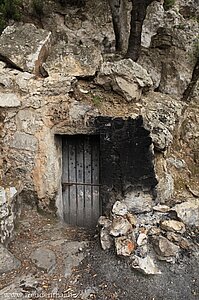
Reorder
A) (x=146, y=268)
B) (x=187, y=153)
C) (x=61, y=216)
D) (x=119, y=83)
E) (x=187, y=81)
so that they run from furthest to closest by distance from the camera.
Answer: (x=187, y=81) → (x=187, y=153) → (x=61, y=216) → (x=119, y=83) → (x=146, y=268)

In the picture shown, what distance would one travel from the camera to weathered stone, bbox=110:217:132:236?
4562mm

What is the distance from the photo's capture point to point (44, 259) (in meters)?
4.73

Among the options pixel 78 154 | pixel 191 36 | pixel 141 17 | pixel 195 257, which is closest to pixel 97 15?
pixel 141 17

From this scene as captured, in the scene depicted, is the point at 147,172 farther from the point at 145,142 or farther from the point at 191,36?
the point at 191,36

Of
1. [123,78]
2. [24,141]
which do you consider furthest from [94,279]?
[123,78]

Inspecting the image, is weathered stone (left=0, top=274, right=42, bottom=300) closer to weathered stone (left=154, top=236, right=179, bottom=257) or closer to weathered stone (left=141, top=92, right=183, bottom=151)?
weathered stone (left=154, top=236, right=179, bottom=257)

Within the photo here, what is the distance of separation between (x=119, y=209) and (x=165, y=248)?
0.89 metres

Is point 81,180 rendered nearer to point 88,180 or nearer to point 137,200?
point 88,180

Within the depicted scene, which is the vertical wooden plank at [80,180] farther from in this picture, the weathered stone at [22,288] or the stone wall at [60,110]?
the weathered stone at [22,288]

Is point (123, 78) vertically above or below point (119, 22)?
below

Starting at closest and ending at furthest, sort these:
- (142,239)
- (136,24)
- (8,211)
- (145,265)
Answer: (145,265) < (142,239) < (8,211) < (136,24)

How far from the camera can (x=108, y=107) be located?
5484mm

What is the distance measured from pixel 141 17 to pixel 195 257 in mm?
4383

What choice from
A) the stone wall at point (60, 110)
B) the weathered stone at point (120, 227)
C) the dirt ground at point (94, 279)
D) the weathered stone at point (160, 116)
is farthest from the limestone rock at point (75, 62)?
the dirt ground at point (94, 279)
